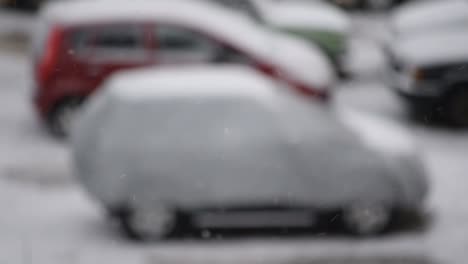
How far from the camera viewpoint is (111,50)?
10.5m

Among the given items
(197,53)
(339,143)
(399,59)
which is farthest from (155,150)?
(399,59)

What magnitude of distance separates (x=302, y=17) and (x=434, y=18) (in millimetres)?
2023

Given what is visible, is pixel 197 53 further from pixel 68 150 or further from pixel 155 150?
pixel 155 150

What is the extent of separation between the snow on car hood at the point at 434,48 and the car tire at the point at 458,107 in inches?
18.9

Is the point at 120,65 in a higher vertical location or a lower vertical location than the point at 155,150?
higher

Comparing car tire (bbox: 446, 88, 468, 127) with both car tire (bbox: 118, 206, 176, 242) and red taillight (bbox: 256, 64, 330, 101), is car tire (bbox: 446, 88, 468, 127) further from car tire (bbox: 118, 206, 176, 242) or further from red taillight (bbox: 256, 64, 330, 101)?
car tire (bbox: 118, 206, 176, 242)

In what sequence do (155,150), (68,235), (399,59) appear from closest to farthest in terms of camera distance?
(155,150), (68,235), (399,59)

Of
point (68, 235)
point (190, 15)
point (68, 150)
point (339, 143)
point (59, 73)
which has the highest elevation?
point (190, 15)

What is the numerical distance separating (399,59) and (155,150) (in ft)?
17.7

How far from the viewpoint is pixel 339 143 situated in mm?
7793

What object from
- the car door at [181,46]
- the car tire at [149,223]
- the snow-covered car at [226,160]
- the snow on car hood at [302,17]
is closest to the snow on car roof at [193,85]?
the snow-covered car at [226,160]

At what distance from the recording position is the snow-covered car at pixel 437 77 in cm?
1132

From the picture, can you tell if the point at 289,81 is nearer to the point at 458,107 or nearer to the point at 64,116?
the point at 458,107

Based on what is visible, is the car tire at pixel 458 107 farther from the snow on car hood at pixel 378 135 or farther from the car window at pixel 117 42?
the car window at pixel 117 42
